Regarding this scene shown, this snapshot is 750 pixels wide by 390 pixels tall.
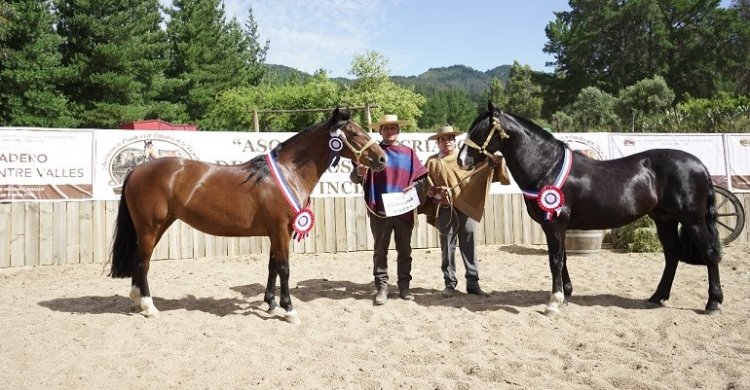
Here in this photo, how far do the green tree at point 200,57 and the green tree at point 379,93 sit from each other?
9.48 m

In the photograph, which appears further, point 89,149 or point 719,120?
point 719,120

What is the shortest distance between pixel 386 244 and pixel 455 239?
81cm

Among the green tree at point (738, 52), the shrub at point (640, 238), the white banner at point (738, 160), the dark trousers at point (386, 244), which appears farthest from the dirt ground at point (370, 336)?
the green tree at point (738, 52)

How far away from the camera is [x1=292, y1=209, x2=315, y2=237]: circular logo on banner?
15.6 ft

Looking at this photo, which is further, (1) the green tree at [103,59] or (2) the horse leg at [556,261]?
(1) the green tree at [103,59]

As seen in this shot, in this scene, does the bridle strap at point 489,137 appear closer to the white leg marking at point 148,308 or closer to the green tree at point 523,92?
the white leg marking at point 148,308

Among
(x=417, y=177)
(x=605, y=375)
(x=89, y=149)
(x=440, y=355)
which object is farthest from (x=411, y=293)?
(x=89, y=149)

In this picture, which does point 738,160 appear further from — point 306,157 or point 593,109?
point 593,109

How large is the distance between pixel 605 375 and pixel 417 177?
2746 millimetres

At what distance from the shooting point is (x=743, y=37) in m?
41.3

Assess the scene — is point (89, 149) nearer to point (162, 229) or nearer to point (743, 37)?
point (162, 229)

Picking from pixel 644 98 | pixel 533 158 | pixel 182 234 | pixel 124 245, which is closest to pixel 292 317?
pixel 124 245

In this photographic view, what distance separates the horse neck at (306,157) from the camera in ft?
16.1

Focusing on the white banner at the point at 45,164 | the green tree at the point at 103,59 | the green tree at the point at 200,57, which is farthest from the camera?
the green tree at the point at 200,57
